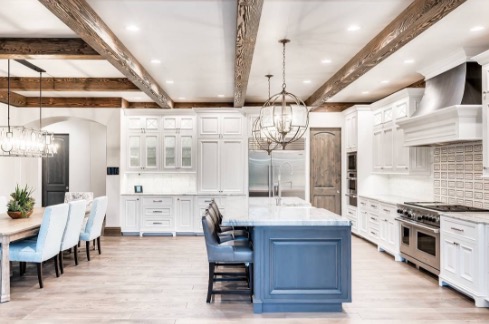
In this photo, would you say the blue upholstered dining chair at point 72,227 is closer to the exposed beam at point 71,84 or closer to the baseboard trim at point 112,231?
the exposed beam at point 71,84

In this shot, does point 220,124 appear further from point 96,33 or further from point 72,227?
point 96,33

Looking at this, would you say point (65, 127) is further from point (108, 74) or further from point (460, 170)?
point (460, 170)

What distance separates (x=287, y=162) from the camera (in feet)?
25.7

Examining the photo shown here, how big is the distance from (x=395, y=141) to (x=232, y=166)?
127 inches

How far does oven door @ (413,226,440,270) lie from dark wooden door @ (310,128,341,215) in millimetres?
3256

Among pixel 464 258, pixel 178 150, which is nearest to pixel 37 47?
pixel 178 150

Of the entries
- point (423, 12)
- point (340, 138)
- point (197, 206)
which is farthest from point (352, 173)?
point (423, 12)

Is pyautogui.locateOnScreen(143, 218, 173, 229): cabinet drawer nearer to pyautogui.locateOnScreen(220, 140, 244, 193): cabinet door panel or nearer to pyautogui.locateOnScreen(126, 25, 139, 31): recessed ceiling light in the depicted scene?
pyautogui.locateOnScreen(220, 140, 244, 193): cabinet door panel

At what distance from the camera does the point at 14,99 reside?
7.29m

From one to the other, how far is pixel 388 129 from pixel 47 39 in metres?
5.20

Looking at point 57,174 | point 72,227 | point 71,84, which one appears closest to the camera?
point 72,227

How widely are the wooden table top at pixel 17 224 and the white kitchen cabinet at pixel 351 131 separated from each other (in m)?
5.56

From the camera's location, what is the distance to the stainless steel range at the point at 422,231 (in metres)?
4.41

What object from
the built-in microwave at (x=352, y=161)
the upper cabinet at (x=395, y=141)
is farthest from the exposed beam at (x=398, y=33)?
the built-in microwave at (x=352, y=161)
